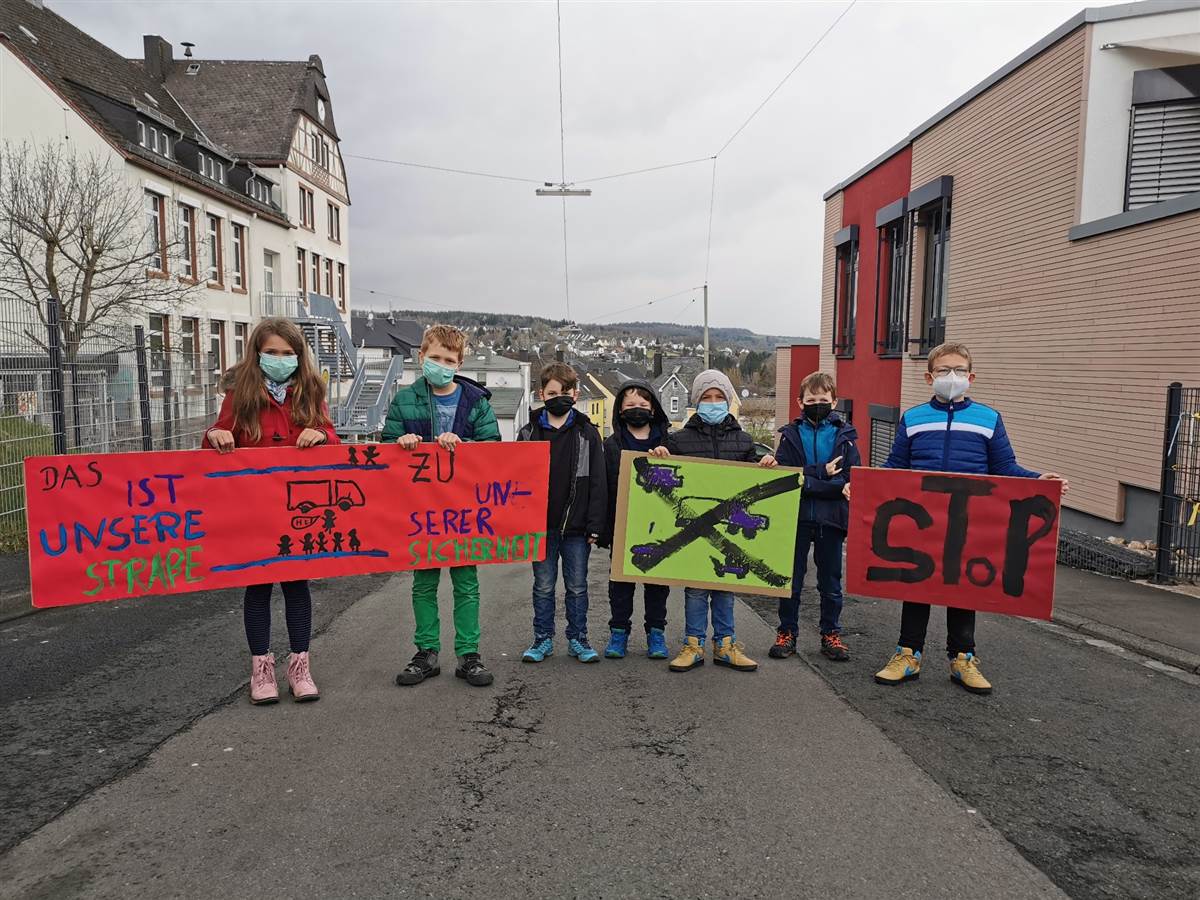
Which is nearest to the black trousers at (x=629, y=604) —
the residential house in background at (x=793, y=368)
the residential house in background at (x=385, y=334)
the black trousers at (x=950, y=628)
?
the black trousers at (x=950, y=628)

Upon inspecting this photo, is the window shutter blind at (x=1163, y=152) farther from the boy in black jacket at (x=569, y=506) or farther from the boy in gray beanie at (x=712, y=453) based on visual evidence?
the boy in black jacket at (x=569, y=506)

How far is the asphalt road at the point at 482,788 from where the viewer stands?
308cm

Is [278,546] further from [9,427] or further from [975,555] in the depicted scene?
[9,427]

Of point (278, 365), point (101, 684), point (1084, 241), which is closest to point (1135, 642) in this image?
point (278, 365)

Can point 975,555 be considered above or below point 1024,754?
above

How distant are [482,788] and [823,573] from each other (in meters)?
2.99

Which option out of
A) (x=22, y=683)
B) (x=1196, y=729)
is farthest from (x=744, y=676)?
(x=22, y=683)

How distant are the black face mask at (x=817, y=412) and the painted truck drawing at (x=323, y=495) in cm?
298

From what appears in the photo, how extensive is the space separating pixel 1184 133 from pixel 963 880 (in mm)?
12792

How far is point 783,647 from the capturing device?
231 inches

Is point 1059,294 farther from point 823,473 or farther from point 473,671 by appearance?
point 473,671

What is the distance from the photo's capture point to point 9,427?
8.98m

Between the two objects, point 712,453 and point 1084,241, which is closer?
point 712,453

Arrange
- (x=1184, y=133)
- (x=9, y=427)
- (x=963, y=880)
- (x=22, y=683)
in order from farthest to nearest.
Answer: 1. (x=1184, y=133)
2. (x=9, y=427)
3. (x=22, y=683)
4. (x=963, y=880)
